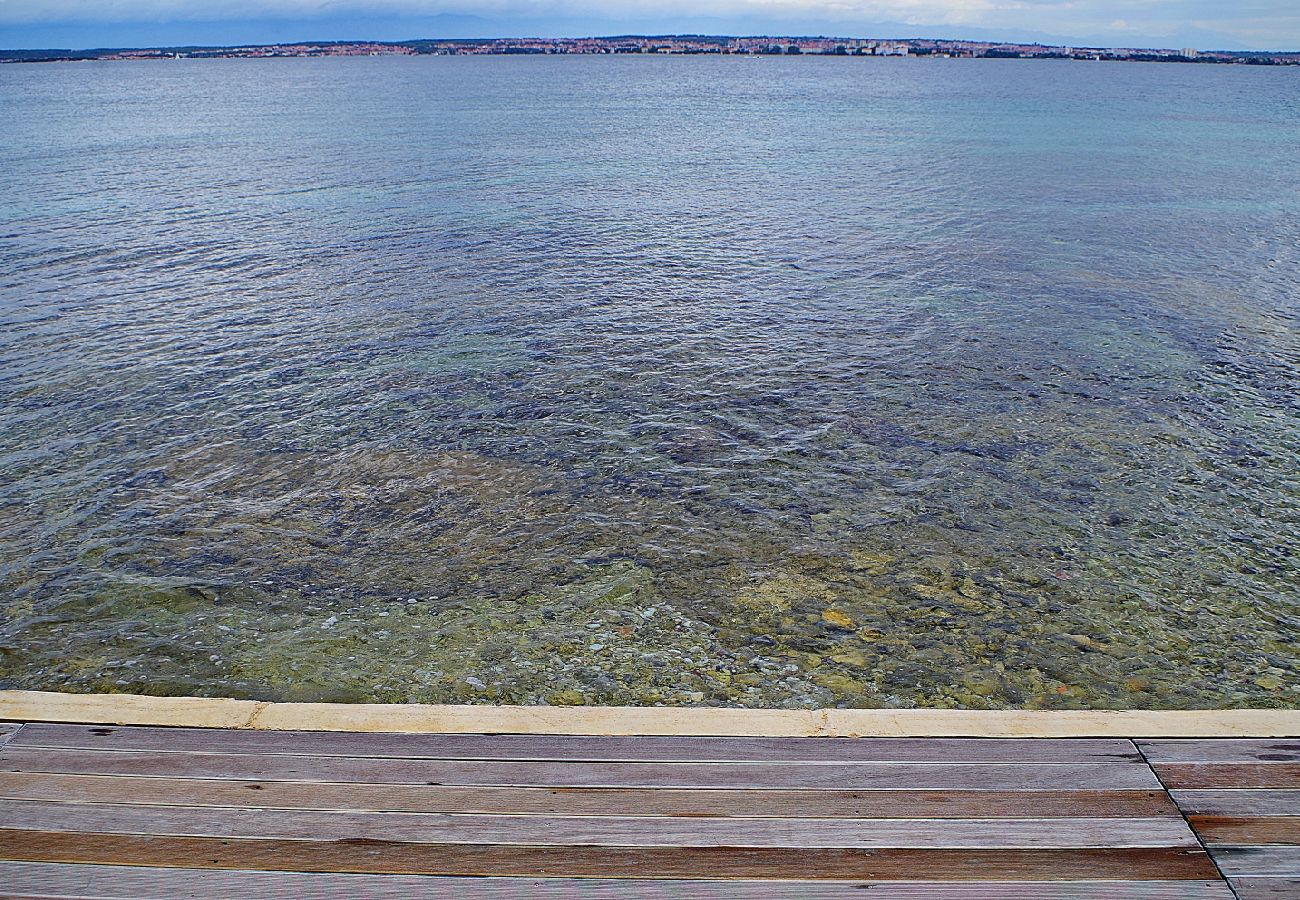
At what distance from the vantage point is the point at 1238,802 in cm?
426

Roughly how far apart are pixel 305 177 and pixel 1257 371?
30.3 meters

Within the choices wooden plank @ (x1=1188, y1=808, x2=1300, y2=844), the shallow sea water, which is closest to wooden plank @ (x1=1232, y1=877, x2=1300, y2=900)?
wooden plank @ (x1=1188, y1=808, x2=1300, y2=844)

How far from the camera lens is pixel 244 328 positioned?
50.0ft

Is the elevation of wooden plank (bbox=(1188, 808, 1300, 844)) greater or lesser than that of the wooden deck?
greater

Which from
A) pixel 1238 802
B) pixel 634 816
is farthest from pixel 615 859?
pixel 1238 802

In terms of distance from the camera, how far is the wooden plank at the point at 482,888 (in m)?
3.70

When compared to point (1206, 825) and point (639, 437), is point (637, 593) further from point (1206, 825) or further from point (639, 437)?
point (1206, 825)

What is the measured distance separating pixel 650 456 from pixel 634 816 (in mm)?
6632

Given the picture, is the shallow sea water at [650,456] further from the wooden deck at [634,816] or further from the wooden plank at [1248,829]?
the wooden plank at [1248,829]

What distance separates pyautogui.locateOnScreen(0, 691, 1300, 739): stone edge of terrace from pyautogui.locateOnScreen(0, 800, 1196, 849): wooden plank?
0.72 meters

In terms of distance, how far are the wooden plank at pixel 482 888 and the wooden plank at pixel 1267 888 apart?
7 cm

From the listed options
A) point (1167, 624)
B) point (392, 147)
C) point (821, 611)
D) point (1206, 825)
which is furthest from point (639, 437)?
point (392, 147)

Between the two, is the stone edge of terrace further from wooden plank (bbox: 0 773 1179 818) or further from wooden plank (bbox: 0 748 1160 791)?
wooden plank (bbox: 0 773 1179 818)

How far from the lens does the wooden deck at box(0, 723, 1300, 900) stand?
3.78 meters
